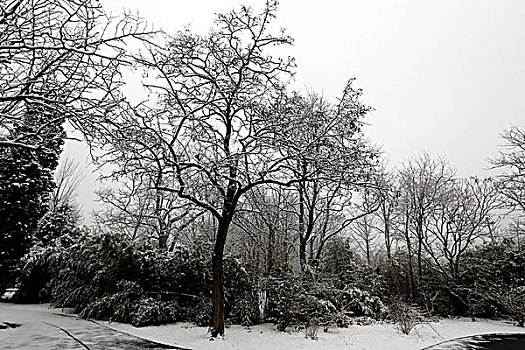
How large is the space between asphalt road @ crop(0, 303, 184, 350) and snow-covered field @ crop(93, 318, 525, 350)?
59cm

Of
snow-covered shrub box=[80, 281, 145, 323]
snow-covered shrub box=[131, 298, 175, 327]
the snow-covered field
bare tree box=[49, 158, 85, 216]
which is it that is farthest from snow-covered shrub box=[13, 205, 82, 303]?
bare tree box=[49, 158, 85, 216]

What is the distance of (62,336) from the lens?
883cm

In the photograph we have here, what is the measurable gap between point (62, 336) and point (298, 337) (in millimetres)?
5304

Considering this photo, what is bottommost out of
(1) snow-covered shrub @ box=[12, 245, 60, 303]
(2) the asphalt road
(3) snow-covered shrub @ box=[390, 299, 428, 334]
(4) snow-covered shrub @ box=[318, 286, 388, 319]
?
(2) the asphalt road

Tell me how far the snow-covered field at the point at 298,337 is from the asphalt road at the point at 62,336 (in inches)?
23.1

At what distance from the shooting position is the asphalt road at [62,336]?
25.6 feet

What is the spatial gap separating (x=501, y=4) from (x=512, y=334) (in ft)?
29.4

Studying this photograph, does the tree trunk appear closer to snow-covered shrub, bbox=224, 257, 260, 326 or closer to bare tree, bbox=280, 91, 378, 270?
snow-covered shrub, bbox=224, 257, 260, 326

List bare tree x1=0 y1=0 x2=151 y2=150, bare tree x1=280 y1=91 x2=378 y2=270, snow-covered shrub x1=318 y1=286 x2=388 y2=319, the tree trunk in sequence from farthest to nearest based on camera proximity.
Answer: snow-covered shrub x1=318 y1=286 x2=388 y2=319
bare tree x1=280 y1=91 x2=378 y2=270
the tree trunk
bare tree x1=0 y1=0 x2=151 y2=150

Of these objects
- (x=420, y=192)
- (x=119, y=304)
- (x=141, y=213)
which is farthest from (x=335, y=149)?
(x=141, y=213)

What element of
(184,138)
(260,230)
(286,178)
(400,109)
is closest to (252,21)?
(184,138)

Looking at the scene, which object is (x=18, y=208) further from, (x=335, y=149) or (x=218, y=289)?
(x=335, y=149)

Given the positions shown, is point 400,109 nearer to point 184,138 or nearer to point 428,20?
point 428,20

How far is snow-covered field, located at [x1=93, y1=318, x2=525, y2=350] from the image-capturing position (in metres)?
8.61
